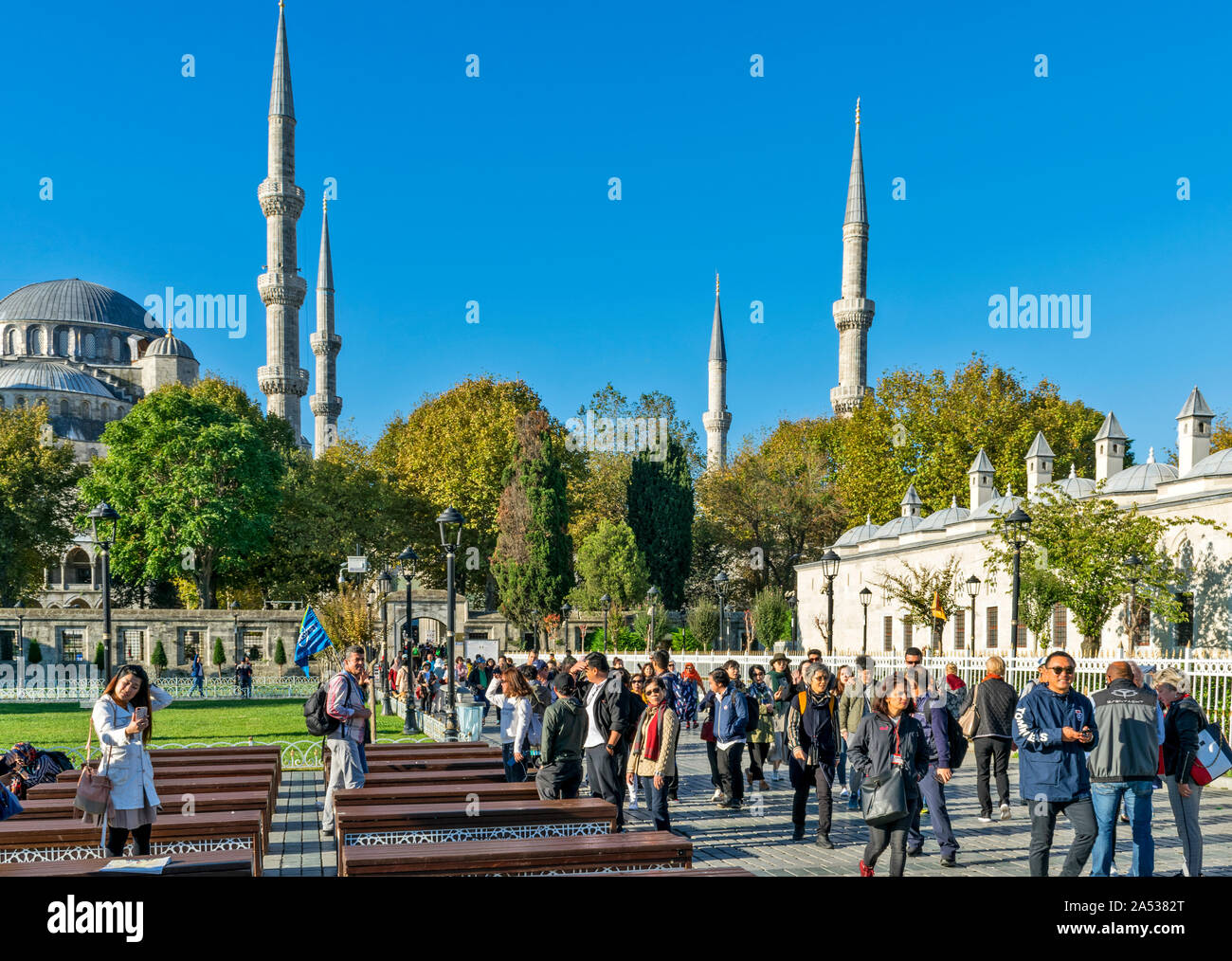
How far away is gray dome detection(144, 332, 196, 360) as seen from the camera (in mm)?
87062

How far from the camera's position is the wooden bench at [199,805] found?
773cm

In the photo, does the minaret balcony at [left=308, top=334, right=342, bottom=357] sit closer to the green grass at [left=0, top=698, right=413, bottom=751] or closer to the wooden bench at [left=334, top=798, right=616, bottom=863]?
the green grass at [left=0, top=698, right=413, bottom=751]

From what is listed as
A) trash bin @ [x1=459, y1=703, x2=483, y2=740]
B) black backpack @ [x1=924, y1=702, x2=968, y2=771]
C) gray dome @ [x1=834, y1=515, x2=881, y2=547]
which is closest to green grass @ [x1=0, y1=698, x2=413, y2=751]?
trash bin @ [x1=459, y1=703, x2=483, y2=740]

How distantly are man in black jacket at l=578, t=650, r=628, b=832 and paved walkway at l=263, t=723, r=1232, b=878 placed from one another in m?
0.95

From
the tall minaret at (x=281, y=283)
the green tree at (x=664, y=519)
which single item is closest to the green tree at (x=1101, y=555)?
the green tree at (x=664, y=519)

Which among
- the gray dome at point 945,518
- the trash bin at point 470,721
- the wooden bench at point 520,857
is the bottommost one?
the trash bin at point 470,721

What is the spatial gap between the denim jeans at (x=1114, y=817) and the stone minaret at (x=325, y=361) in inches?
2660

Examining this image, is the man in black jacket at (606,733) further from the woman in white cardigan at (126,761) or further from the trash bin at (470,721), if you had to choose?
the trash bin at (470,721)

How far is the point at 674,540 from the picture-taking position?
174 ft

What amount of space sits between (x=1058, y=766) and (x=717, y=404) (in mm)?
78583

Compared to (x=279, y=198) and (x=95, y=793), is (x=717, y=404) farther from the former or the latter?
(x=95, y=793)
